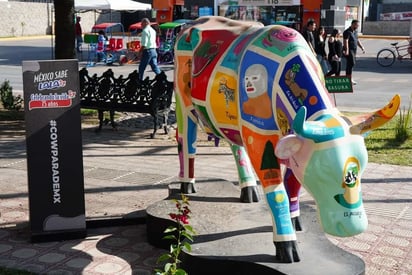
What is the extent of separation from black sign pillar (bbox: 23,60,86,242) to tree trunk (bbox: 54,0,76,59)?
5.57m

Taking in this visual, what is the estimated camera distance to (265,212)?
5672 millimetres

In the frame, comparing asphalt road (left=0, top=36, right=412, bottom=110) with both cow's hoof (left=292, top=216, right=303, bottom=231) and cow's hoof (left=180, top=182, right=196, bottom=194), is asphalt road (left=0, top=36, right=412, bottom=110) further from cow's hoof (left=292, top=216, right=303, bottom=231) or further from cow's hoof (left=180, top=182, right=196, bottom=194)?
cow's hoof (left=292, top=216, right=303, bottom=231)

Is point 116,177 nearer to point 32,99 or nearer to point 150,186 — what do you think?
point 150,186

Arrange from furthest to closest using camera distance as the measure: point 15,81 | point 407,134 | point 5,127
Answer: point 15,81 → point 5,127 → point 407,134

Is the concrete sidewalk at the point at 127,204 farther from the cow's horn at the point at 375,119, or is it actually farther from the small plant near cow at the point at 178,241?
the cow's horn at the point at 375,119

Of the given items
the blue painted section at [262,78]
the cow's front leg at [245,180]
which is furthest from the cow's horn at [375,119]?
the cow's front leg at [245,180]

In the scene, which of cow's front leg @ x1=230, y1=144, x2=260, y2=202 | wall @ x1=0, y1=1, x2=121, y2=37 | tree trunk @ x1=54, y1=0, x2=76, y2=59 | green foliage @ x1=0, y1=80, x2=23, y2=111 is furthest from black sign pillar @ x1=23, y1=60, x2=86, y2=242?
wall @ x1=0, y1=1, x2=121, y2=37

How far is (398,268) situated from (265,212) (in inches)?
52.2

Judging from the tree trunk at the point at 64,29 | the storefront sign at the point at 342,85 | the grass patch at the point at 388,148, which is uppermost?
the tree trunk at the point at 64,29

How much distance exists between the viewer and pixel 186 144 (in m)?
6.07

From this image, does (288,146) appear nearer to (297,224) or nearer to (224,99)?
(224,99)

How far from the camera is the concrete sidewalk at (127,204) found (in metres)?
5.16

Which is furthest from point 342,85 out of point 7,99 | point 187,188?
point 7,99

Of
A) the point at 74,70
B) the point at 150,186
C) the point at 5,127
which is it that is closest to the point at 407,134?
the point at 150,186
